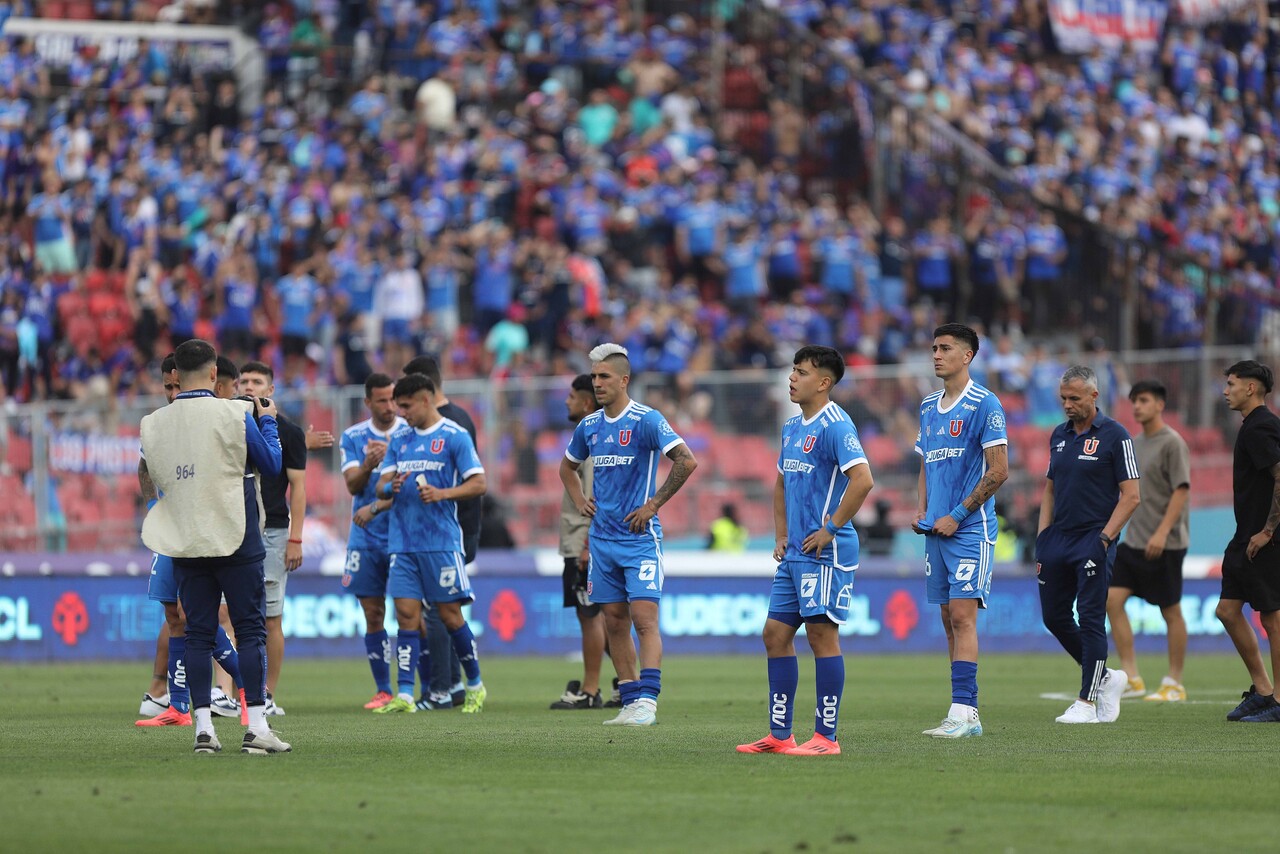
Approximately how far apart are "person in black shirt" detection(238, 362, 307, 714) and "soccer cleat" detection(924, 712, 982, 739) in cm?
469

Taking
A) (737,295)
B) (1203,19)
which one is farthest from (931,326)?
(1203,19)

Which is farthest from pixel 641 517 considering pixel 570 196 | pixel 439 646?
pixel 570 196

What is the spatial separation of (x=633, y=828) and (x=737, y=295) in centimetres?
2254

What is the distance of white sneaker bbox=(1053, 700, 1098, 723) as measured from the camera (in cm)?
1291

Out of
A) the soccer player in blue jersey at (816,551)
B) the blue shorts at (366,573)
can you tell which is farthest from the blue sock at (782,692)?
the blue shorts at (366,573)

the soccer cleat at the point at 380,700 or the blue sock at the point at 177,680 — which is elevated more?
the blue sock at the point at 177,680

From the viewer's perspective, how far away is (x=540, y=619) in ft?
Result: 71.8

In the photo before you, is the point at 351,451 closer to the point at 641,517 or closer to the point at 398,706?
the point at 398,706

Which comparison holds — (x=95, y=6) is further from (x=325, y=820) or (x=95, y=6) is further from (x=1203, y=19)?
(x=325, y=820)

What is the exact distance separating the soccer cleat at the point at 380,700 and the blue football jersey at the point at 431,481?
45.7 inches

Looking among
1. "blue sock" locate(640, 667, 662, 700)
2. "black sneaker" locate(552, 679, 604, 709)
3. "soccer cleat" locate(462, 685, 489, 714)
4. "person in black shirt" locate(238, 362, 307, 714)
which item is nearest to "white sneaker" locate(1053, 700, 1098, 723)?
"blue sock" locate(640, 667, 662, 700)

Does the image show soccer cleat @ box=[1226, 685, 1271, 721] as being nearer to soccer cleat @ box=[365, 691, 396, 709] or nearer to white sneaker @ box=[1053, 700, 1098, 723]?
white sneaker @ box=[1053, 700, 1098, 723]

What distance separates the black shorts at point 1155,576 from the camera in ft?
50.9

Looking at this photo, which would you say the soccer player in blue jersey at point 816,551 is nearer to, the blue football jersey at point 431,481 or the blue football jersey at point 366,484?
the blue football jersey at point 431,481
